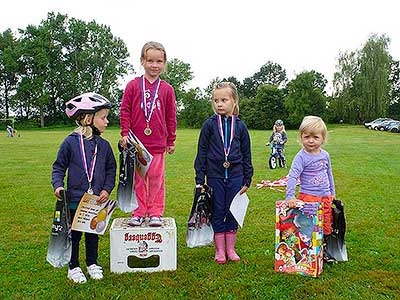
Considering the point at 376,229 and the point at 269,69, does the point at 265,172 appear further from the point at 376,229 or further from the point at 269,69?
the point at 269,69

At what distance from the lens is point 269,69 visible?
90875mm

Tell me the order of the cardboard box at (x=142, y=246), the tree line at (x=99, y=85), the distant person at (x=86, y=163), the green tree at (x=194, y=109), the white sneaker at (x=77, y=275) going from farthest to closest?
the green tree at (x=194, y=109), the tree line at (x=99, y=85), the cardboard box at (x=142, y=246), the white sneaker at (x=77, y=275), the distant person at (x=86, y=163)

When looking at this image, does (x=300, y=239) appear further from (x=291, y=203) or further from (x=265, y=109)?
(x=265, y=109)

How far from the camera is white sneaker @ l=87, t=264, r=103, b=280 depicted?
4.28 metres

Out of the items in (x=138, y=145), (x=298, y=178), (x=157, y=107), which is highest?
(x=157, y=107)

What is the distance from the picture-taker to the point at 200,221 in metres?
4.74

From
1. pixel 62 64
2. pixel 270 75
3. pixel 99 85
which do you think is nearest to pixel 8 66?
pixel 62 64

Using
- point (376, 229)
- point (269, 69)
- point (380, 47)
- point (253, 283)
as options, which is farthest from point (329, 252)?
point (269, 69)

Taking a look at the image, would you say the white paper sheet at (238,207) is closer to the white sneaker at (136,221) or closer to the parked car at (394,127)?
the white sneaker at (136,221)

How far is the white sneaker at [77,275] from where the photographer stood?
13.8 feet

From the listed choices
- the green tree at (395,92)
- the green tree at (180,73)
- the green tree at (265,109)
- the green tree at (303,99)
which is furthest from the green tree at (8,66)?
the green tree at (395,92)

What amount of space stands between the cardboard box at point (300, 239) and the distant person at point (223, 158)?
0.56 m

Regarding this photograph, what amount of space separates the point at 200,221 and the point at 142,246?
26.4 inches

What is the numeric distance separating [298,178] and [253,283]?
3.79 feet
